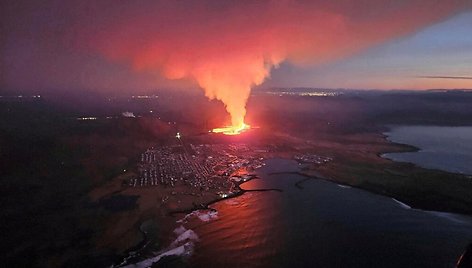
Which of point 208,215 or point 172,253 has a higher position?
point 208,215

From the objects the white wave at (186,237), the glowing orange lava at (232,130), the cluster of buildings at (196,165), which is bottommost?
the white wave at (186,237)

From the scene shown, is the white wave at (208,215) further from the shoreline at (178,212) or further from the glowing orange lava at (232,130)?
the glowing orange lava at (232,130)

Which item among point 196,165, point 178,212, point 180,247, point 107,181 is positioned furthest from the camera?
point 196,165

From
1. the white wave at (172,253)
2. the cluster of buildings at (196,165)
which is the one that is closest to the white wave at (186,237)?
the white wave at (172,253)

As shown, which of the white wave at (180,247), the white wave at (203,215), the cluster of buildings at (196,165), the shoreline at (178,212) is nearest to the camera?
the white wave at (180,247)

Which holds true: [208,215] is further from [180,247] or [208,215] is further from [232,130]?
[232,130]

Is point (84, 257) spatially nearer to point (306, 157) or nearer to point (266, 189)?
point (266, 189)

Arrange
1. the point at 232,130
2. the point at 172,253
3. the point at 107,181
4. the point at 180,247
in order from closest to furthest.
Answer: the point at 172,253 → the point at 180,247 → the point at 107,181 → the point at 232,130

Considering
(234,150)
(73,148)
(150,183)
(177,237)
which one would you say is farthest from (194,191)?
(73,148)

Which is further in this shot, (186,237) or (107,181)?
(107,181)

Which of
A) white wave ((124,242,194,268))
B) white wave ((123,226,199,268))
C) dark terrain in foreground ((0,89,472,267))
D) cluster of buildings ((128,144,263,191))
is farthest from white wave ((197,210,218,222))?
cluster of buildings ((128,144,263,191))

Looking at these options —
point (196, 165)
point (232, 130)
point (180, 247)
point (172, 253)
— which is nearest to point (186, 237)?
point (180, 247)
